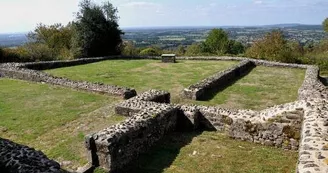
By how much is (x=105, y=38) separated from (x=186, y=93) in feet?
68.7

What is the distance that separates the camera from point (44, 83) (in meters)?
17.9

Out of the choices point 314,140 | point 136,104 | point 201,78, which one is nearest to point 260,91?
point 201,78

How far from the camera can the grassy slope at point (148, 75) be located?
18.1 m

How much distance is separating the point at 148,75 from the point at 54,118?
10.6 metres

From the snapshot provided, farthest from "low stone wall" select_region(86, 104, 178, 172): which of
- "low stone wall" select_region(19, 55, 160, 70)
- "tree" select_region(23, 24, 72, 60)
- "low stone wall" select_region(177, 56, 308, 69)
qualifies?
"tree" select_region(23, 24, 72, 60)

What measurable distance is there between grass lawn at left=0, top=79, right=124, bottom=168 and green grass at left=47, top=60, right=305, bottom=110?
3883 millimetres

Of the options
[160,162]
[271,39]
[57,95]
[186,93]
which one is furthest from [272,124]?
[271,39]

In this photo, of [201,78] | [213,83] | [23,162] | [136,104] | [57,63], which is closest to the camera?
[23,162]

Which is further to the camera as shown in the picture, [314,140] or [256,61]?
[256,61]

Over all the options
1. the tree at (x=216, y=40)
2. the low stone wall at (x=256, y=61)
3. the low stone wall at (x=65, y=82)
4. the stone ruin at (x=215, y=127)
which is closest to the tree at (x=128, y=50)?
the low stone wall at (x=256, y=61)

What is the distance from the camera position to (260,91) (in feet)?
55.2

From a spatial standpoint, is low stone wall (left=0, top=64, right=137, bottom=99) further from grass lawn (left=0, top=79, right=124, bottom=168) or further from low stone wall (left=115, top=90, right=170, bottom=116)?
low stone wall (left=115, top=90, right=170, bottom=116)

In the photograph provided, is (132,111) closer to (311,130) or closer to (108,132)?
(108,132)

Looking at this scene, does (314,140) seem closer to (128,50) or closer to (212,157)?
(212,157)
